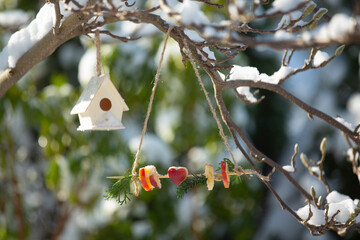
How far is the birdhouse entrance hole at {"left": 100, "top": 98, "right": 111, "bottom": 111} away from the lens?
103cm

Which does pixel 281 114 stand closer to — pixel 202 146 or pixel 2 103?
pixel 202 146

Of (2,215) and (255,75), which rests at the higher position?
(255,75)

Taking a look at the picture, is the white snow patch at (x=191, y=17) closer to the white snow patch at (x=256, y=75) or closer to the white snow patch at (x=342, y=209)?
the white snow patch at (x=256, y=75)

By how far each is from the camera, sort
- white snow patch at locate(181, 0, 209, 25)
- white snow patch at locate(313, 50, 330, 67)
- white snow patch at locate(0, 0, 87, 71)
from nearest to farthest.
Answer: white snow patch at locate(181, 0, 209, 25) < white snow patch at locate(313, 50, 330, 67) < white snow patch at locate(0, 0, 87, 71)

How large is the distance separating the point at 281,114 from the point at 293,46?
9.61 feet

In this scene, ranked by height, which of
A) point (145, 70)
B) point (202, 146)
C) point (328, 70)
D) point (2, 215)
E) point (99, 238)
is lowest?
point (99, 238)

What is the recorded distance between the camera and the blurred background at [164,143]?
2604mm

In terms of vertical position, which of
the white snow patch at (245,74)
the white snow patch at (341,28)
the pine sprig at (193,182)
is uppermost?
the white snow patch at (341,28)

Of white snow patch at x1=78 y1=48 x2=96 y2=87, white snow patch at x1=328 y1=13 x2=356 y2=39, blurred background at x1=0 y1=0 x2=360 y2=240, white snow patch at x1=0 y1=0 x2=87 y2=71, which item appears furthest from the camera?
blurred background at x1=0 y1=0 x2=360 y2=240

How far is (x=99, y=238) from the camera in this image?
122 inches

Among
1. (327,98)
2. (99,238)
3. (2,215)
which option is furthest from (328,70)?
(2,215)

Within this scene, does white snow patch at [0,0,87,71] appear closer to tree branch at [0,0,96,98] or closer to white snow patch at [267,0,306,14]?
tree branch at [0,0,96,98]

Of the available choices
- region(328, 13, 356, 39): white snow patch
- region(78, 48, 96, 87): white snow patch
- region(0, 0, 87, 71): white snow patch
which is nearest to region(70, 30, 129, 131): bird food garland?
region(0, 0, 87, 71): white snow patch

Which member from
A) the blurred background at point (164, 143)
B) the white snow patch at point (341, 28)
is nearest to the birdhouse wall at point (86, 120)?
the white snow patch at point (341, 28)
